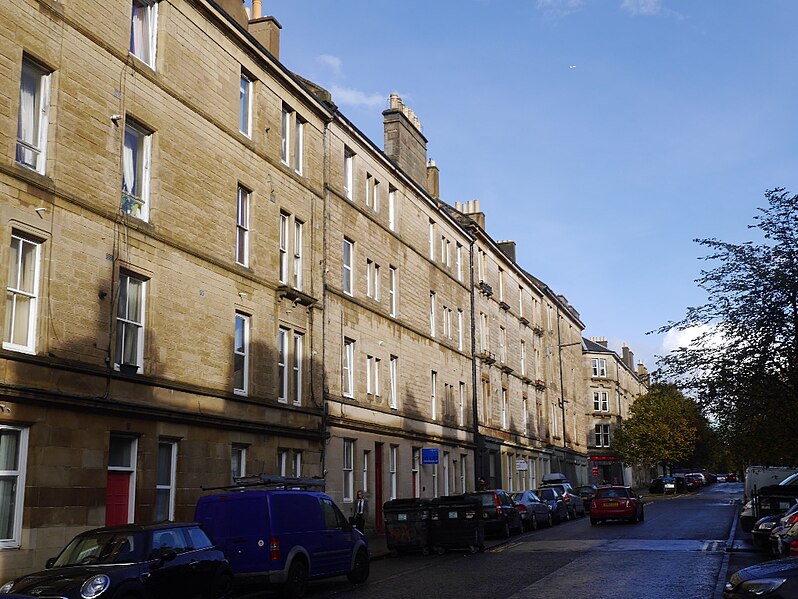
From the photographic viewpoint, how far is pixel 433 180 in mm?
44844

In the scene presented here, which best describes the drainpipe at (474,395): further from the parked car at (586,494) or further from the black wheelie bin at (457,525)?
the black wheelie bin at (457,525)

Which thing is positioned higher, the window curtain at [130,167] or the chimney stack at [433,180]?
the chimney stack at [433,180]

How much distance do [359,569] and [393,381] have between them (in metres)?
17.4

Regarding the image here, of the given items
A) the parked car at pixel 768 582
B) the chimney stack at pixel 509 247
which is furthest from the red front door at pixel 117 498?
the chimney stack at pixel 509 247

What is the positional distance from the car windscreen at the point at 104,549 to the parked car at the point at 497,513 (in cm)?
1799

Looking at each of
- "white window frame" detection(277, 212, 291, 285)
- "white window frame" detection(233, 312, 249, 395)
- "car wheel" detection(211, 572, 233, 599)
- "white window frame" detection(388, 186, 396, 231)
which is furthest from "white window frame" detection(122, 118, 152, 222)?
"white window frame" detection(388, 186, 396, 231)

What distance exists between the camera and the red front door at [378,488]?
1271 inches

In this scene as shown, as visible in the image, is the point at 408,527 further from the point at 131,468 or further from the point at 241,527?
the point at 241,527

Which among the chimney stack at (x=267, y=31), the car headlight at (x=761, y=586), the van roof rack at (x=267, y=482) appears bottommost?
the car headlight at (x=761, y=586)

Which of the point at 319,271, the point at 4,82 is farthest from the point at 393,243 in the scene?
the point at 4,82

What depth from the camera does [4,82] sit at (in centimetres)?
1664

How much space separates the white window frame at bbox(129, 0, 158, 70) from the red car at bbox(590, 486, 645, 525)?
23.1m

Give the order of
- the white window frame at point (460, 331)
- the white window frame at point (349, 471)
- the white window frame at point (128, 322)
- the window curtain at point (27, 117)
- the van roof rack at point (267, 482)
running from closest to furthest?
the window curtain at point (27, 117), the van roof rack at point (267, 482), the white window frame at point (128, 322), the white window frame at point (349, 471), the white window frame at point (460, 331)

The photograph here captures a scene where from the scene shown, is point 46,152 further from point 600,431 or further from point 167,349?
point 600,431
